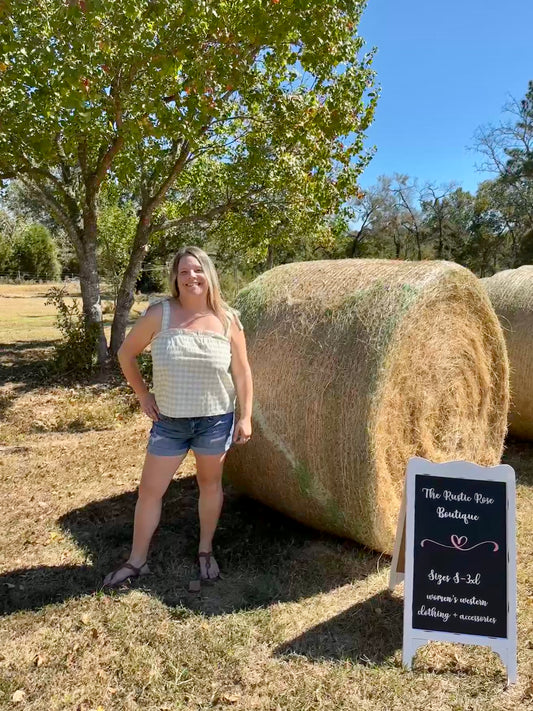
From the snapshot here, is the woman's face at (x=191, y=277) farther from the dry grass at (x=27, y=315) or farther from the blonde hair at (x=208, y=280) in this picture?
the dry grass at (x=27, y=315)

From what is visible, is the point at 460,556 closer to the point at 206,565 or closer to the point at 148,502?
the point at 206,565

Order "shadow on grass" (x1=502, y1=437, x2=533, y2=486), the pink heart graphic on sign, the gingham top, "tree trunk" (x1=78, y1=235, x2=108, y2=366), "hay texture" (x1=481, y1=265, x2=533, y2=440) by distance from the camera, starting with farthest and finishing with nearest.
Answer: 1. "tree trunk" (x1=78, y1=235, x2=108, y2=366)
2. "hay texture" (x1=481, y1=265, x2=533, y2=440)
3. "shadow on grass" (x1=502, y1=437, x2=533, y2=486)
4. the gingham top
5. the pink heart graphic on sign

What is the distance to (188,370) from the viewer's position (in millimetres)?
3447

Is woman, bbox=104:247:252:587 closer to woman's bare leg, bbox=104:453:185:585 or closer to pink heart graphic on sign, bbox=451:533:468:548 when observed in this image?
woman's bare leg, bbox=104:453:185:585

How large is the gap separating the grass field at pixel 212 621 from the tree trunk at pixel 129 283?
17.1ft

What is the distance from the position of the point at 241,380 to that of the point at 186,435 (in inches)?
18.7

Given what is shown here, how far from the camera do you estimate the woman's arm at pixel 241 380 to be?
11.9 feet

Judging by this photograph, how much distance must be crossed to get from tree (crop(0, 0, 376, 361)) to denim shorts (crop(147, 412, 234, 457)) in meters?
3.88

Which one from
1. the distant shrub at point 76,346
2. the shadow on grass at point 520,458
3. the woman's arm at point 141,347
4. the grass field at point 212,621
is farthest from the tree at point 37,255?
the woman's arm at point 141,347

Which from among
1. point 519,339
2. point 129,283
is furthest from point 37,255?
point 519,339

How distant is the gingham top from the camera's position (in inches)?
135

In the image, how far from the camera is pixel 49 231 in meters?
44.1

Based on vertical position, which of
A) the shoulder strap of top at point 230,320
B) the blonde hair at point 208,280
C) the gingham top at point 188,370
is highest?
the blonde hair at point 208,280

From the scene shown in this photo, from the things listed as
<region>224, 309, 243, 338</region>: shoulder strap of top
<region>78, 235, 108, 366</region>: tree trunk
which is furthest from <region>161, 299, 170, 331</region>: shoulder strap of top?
<region>78, 235, 108, 366</region>: tree trunk
